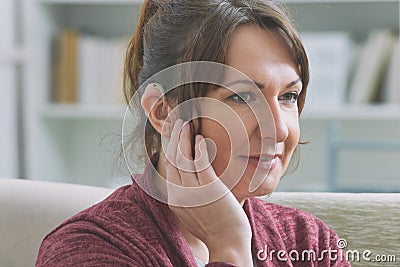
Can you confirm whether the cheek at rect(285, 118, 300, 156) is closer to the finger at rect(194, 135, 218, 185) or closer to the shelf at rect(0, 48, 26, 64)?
the finger at rect(194, 135, 218, 185)

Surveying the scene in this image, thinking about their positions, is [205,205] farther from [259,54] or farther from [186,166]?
[259,54]

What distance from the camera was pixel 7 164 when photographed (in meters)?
2.37

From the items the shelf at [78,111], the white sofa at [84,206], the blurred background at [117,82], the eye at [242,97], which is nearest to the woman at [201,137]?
the eye at [242,97]

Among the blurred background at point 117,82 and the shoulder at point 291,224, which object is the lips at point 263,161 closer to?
the shoulder at point 291,224

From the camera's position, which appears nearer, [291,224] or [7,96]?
[291,224]

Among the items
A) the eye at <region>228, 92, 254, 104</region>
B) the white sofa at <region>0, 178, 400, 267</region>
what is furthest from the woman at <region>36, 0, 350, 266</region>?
the white sofa at <region>0, 178, 400, 267</region>

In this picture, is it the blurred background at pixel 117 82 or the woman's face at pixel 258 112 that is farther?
the blurred background at pixel 117 82

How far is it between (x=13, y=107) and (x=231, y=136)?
5.98 feet

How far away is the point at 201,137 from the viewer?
0.73m

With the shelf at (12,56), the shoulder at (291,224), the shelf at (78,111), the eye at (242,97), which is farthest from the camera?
the shelf at (78,111)

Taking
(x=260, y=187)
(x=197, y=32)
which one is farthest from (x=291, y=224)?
(x=197, y=32)

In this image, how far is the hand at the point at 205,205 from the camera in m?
0.74

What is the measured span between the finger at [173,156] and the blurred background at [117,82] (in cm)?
157

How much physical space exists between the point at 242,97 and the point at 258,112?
0.06 ft
